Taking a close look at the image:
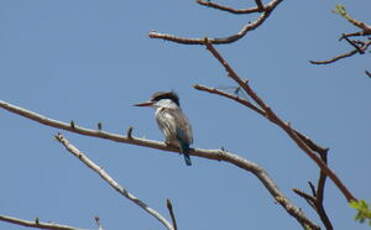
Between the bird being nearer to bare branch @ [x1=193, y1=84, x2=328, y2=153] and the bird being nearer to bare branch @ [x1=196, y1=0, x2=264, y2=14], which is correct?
bare branch @ [x1=196, y1=0, x2=264, y2=14]

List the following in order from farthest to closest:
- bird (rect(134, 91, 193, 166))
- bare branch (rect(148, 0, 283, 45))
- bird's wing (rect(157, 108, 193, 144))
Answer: bird's wing (rect(157, 108, 193, 144))
bird (rect(134, 91, 193, 166))
bare branch (rect(148, 0, 283, 45))

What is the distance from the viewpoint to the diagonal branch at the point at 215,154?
99.6 inches

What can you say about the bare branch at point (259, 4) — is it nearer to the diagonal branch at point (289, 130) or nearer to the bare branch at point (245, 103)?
the bare branch at point (245, 103)

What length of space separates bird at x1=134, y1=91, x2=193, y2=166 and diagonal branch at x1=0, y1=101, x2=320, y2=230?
2.22m

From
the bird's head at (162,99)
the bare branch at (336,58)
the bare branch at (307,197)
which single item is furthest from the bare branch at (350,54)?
the bird's head at (162,99)

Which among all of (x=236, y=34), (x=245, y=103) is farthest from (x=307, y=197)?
(x=236, y=34)

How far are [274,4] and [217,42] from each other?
0.38 meters

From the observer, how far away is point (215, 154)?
148 inches

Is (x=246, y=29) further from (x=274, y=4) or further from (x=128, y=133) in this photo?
(x=128, y=133)

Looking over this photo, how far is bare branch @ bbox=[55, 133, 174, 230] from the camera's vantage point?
2.75 meters

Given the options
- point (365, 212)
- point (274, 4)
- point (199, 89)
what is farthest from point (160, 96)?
point (365, 212)

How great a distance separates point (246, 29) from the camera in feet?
11.0

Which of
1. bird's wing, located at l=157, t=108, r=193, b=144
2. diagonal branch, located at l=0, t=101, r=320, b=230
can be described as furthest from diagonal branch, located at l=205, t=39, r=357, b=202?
bird's wing, located at l=157, t=108, r=193, b=144

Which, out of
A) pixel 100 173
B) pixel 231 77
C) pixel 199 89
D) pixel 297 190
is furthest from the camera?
pixel 100 173
